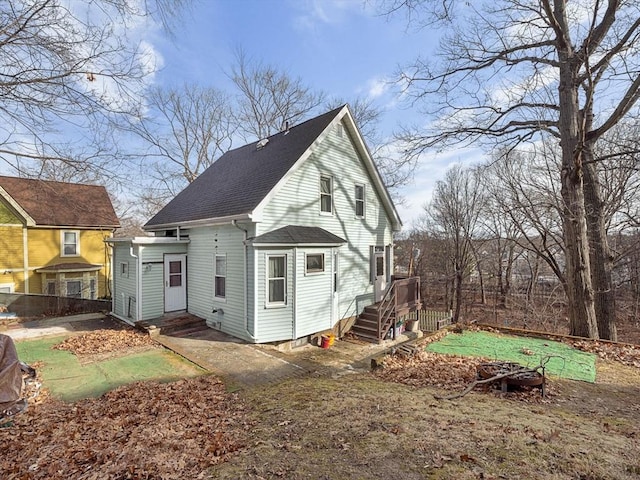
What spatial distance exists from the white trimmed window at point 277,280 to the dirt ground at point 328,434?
334 centimetres

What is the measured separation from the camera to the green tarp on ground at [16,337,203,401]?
245 inches

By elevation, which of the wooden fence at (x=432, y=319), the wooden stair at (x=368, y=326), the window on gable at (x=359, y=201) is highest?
the window on gable at (x=359, y=201)

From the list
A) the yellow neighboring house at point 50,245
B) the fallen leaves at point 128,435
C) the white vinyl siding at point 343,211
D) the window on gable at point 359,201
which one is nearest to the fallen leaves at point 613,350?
the white vinyl siding at point 343,211

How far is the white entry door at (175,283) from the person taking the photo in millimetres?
11352

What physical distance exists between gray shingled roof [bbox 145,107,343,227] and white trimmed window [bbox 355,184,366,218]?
3.16 meters

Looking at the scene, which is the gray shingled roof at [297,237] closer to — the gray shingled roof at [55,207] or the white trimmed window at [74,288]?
the gray shingled roof at [55,207]

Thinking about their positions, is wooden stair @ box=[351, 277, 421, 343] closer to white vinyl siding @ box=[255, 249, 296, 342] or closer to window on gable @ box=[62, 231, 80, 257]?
white vinyl siding @ box=[255, 249, 296, 342]

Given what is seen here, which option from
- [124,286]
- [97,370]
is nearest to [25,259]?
[124,286]

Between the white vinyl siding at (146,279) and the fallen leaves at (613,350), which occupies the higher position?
the white vinyl siding at (146,279)

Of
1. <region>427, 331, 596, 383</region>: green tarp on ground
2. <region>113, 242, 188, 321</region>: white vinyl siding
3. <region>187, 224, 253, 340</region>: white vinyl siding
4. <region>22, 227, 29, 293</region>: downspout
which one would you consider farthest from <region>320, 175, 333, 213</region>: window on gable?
<region>22, 227, 29, 293</region>: downspout

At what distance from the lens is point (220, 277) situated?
10430 mm

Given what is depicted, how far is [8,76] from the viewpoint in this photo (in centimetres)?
641

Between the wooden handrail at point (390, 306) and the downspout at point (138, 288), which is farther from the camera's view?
the wooden handrail at point (390, 306)

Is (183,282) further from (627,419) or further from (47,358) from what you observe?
(627,419)
